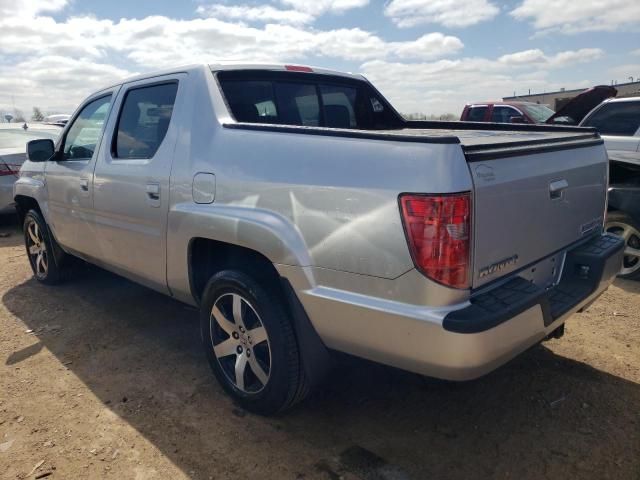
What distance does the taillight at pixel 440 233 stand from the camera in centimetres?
199

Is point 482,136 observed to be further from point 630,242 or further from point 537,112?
point 537,112

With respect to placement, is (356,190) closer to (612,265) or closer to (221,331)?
(221,331)

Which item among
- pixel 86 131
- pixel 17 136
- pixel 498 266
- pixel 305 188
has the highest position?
pixel 86 131

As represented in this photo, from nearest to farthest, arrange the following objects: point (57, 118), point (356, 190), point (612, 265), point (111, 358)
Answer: point (356, 190), point (612, 265), point (111, 358), point (57, 118)

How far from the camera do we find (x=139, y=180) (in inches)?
131

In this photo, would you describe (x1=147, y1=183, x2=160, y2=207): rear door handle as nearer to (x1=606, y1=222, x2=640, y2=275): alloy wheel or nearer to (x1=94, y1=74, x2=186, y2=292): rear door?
(x1=94, y1=74, x2=186, y2=292): rear door

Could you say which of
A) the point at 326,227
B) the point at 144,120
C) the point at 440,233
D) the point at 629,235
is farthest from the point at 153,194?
the point at 629,235

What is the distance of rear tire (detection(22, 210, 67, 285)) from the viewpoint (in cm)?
501

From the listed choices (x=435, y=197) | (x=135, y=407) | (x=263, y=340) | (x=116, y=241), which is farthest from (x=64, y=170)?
(x=435, y=197)

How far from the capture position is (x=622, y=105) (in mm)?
6055

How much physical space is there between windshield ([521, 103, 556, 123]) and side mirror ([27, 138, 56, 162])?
891 cm

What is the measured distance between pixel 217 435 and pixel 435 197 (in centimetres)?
174

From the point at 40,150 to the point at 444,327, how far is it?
409 centimetres

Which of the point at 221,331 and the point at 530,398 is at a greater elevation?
the point at 221,331
